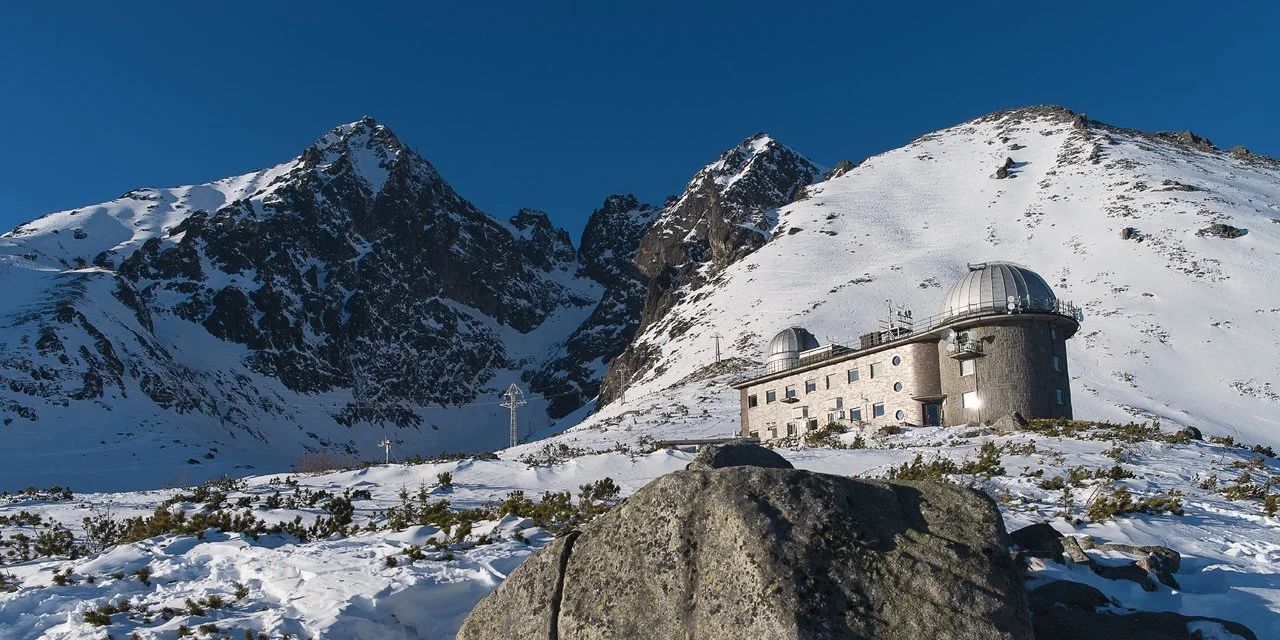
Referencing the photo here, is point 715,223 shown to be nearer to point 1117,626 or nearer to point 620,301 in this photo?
point 620,301

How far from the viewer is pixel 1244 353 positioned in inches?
2500

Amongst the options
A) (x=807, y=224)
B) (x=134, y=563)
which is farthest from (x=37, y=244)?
(x=134, y=563)

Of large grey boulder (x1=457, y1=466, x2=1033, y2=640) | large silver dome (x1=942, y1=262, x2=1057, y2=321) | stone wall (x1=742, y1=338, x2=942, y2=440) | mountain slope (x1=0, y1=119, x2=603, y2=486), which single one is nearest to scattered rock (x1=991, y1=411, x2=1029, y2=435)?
large silver dome (x1=942, y1=262, x2=1057, y2=321)

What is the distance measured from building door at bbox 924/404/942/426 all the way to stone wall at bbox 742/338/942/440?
0.23 m

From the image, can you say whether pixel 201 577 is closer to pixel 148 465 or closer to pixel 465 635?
pixel 465 635

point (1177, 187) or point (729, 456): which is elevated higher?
point (1177, 187)

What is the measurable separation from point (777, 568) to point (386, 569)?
596 centimetres

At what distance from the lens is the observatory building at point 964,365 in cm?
3612

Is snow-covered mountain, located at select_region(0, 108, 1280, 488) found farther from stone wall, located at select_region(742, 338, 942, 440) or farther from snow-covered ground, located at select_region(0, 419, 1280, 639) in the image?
snow-covered ground, located at select_region(0, 419, 1280, 639)

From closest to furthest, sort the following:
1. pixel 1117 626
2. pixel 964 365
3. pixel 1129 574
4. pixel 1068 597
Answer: pixel 1117 626, pixel 1068 597, pixel 1129 574, pixel 964 365

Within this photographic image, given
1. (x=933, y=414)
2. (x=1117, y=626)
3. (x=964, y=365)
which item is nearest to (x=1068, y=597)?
(x=1117, y=626)

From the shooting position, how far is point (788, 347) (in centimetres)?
5559

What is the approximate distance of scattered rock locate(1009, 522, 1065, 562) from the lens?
9.82 m

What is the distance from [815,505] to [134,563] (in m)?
9.03
